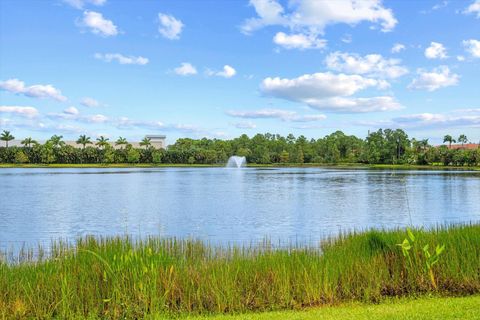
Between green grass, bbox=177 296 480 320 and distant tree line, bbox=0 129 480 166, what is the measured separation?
95869mm

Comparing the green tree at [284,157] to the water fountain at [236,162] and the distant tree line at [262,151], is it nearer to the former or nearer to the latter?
the distant tree line at [262,151]

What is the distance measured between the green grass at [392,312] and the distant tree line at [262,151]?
315ft

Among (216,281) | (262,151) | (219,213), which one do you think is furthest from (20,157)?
(216,281)

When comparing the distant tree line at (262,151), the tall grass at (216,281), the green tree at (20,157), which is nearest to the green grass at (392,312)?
the tall grass at (216,281)

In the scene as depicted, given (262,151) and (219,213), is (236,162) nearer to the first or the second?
(262,151)

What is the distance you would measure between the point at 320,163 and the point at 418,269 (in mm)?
126555

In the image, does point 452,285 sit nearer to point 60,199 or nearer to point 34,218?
point 34,218

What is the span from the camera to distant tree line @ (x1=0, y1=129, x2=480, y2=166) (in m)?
107

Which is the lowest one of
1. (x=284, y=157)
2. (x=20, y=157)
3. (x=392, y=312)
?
(x=392, y=312)

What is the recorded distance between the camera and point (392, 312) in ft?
23.0

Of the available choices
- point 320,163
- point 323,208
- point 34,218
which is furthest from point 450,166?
point 34,218

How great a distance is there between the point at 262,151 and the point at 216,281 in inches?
5151

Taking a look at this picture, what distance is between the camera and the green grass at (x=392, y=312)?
22.1 ft

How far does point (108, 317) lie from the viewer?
7.20 metres
